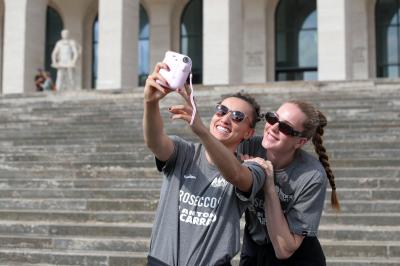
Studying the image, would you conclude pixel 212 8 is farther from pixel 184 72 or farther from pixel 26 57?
pixel 184 72

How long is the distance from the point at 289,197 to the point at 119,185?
5.63 metres

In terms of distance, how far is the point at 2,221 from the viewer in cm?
745

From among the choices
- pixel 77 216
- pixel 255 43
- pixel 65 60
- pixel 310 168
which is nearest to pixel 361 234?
pixel 77 216

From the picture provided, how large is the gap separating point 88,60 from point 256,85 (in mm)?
13404

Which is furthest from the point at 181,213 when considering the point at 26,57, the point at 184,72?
the point at 26,57

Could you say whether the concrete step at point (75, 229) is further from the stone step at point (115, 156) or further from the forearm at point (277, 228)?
the forearm at point (277, 228)

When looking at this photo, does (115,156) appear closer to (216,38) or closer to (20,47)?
(216,38)

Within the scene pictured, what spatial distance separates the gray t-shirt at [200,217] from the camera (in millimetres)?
2555

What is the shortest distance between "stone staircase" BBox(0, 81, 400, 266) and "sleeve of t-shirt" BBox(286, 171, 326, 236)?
324 cm

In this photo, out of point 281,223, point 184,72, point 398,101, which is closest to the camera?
point 184,72

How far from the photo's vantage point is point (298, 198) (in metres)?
2.64

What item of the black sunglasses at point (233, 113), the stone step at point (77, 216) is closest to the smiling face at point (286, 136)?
the black sunglasses at point (233, 113)

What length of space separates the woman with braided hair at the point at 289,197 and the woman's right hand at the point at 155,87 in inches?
19.9

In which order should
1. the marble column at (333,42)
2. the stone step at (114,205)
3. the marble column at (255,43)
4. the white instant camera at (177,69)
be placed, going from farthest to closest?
1. the marble column at (255,43)
2. the marble column at (333,42)
3. the stone step at (114,205)
4. the white instant camera at (177,69)
